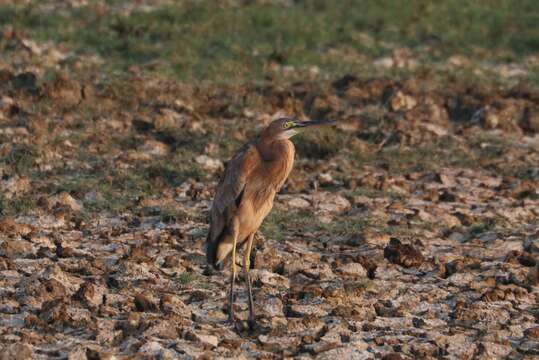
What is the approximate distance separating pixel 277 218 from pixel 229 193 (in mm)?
1950

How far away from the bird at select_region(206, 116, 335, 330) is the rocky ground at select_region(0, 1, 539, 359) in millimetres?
401

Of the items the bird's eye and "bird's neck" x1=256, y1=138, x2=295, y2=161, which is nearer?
"bird's neck" x1=256, y1=138, x2=295, y2=161

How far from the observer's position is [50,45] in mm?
13570

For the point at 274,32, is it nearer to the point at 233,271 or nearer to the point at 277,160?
the point at 277,160

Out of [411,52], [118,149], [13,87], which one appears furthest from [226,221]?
[411,52]

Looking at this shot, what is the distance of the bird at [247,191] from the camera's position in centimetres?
711

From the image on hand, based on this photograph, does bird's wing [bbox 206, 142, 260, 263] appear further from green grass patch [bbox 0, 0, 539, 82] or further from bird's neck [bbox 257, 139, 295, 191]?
green grass patch [bbox 0, 0, 539, 82]

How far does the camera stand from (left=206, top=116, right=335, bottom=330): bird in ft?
23.3

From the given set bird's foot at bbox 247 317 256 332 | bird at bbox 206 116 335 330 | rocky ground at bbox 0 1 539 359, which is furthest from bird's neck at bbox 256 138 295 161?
bird's foot at bbox 247 317 256 332

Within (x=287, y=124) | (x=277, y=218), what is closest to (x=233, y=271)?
(x=287, y=124)

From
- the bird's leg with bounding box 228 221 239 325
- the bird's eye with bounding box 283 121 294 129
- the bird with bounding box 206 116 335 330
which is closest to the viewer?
the bird's leg with bounding box 228 221 239 325

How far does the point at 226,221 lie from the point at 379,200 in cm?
283

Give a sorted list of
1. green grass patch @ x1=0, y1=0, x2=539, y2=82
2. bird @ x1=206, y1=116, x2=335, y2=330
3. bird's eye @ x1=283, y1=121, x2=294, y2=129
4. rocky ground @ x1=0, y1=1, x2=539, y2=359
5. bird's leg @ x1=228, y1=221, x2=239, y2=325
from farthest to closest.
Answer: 1. green grass patch @ x1=0, y1=0, x2=539, y2=82
2. bird's eye @ x1=283, y1=121, x2=294, y2=129
3. bird @ x1=206, y1=116, x2=335, y2=330
4. bird's leg @ x1=228, y1=221, x2=239, y2=325
5. rocky ground @ x1=0, y1=1, x2=539, y2=359

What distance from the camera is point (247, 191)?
712cm
